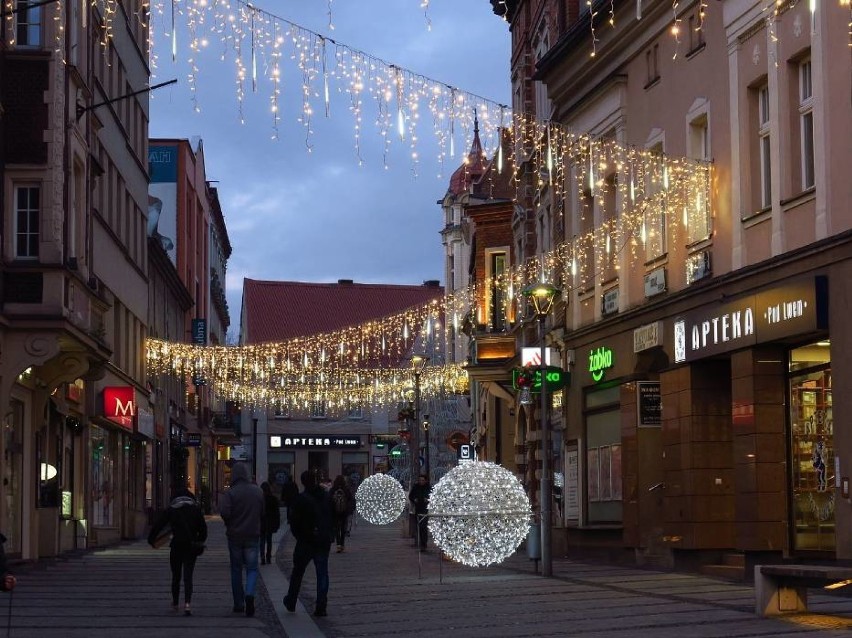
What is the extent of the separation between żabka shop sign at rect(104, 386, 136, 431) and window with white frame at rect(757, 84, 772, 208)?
19.7 metres

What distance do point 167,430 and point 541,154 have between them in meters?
26.3

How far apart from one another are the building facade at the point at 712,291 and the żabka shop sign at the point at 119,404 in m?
11.0

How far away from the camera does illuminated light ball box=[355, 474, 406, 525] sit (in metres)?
53.0

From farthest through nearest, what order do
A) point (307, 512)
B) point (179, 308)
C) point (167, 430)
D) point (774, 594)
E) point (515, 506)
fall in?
point (179, 308) → point (167, 430) → point (515, 506) → point (307, 512) → point (774, 594)

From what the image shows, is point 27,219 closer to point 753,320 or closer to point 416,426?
point 753,320

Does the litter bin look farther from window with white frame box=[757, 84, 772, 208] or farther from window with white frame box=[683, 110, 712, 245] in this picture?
window with white frame box=[757, 84, 772, 208]

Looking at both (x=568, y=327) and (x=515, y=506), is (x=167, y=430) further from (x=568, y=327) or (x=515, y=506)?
(x=515, y=506)

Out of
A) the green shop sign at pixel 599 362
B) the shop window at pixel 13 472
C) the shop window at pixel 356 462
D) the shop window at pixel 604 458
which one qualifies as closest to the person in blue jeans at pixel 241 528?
the shop window at pixel 13 472

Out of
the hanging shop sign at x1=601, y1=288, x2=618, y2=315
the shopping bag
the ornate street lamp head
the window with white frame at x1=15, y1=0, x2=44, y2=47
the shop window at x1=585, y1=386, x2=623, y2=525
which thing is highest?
the window with white frame at x1=15, y1=0, x2=44, y2=47

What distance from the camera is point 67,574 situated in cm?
2738

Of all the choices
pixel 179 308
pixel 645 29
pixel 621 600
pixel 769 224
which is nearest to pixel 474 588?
pixel 621 600

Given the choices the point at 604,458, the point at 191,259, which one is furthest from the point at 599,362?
the point at 191,259

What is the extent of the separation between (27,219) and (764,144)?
1208 centimetres

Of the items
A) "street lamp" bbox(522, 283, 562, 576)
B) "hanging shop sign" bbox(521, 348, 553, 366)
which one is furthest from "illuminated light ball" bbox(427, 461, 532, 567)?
"hanging shop sign" bbox(521, 348, 553, 366)
